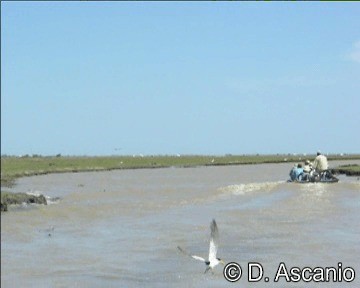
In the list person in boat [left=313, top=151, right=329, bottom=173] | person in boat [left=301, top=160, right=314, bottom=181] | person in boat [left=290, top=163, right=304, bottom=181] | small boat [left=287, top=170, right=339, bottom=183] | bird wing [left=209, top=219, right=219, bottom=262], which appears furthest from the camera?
person in boat [left=290, top=163, right=304, bottom=181]

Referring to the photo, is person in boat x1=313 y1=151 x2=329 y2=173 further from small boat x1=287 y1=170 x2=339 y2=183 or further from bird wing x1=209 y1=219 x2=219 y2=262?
bird wing x1=209 y1=219 x2=219 y2=262

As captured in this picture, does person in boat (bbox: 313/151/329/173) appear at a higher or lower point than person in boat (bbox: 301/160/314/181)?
higher

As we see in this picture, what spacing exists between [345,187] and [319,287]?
28979 mm

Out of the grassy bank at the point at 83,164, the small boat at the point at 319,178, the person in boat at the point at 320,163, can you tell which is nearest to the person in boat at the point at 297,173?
the small boat at the point at 319,178

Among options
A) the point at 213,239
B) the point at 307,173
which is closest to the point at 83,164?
the point at 307,173

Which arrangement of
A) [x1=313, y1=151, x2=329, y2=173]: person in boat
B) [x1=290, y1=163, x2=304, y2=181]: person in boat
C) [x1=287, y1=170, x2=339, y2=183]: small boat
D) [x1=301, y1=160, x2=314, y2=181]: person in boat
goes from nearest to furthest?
[x1=313, y1=151, x2=329, y2=173]: person in boat
[x1=287, y1=170, x2=339, y2=183]: small boat
[x1=301, y1=160, x2=314, y2=181]: person in boat
[x1=290, y1=163, x2=304, y2=181]: person in boat

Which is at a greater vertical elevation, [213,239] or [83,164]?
[213,239]

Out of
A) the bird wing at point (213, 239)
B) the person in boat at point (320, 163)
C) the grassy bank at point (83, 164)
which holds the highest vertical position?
the person in boat at point (320, 163)

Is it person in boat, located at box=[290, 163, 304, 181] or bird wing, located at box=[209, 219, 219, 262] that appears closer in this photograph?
bird wing, located at box=[209, 219, 219, 262]

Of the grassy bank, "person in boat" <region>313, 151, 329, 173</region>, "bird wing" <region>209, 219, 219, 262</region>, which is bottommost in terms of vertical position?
the grassy bank

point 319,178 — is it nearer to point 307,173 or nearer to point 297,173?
point 307,173

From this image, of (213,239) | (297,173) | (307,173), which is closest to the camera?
(213,239)

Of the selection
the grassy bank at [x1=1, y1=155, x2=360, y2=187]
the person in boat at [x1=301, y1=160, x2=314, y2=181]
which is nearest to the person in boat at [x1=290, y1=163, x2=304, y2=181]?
the person in boat at [x1=301, y1=160, x2=314, y2=181]

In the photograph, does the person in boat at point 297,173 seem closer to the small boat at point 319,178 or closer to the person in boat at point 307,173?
the person in boat at point 307,173
